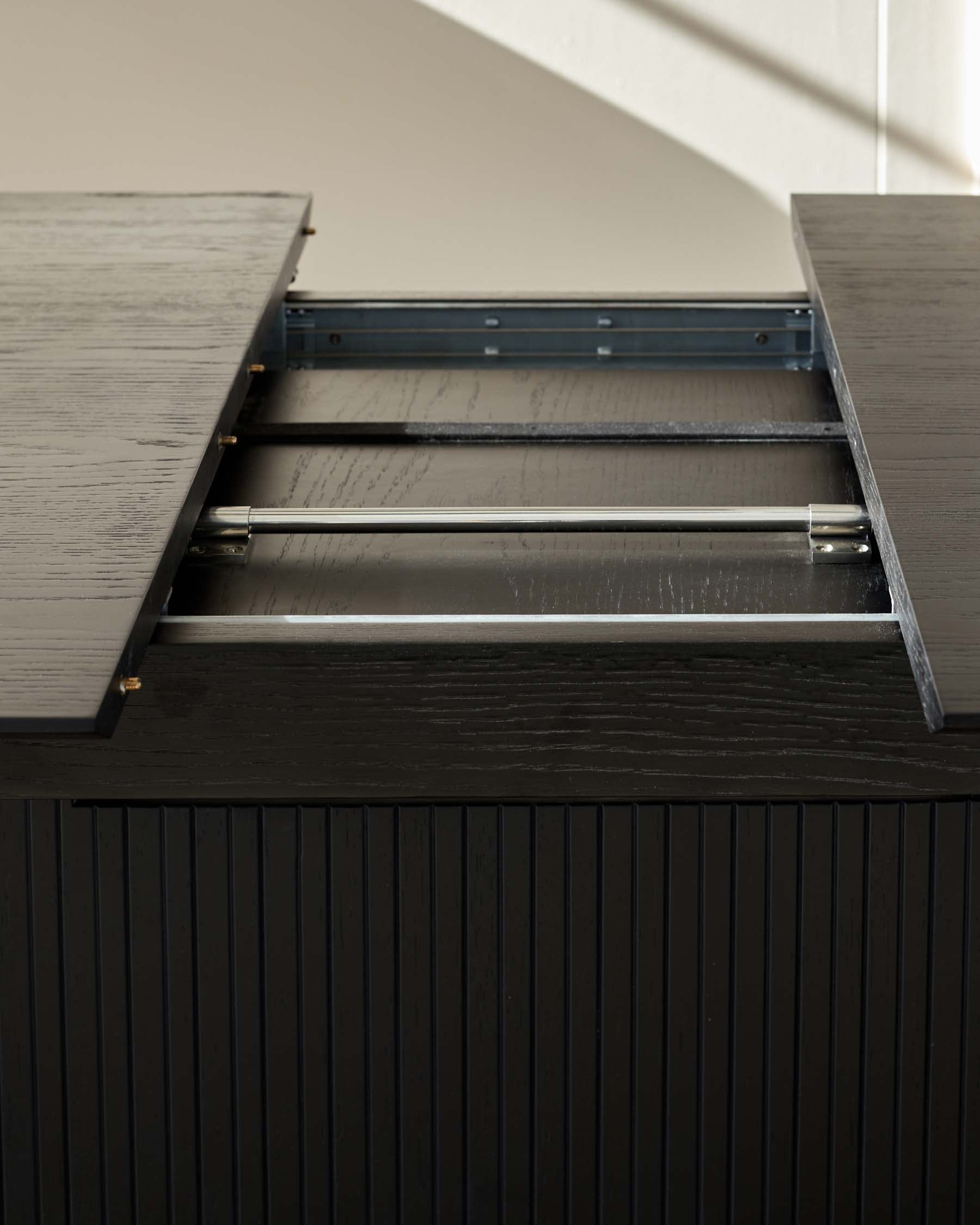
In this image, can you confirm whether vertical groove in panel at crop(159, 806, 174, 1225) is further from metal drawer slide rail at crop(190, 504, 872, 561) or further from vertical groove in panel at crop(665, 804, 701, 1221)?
vertical groove in panel at crop(665, 804, 701, 1221)

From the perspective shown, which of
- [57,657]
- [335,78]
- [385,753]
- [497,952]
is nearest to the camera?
[57,657]

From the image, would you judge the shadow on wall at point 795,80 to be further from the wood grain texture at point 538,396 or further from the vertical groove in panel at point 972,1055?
the vertical groove in panel at point 972,1055

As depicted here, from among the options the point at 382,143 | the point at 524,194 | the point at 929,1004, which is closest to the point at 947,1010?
the point at 929,1004

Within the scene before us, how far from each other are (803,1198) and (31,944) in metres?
0.68

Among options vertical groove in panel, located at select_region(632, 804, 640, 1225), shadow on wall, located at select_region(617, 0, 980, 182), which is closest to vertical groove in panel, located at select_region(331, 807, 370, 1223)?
vertical groove in panel, located at select_region(632, 804, 640, 1225)

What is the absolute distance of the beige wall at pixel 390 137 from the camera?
3.38 metres

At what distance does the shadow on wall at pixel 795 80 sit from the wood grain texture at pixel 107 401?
231 centimetres

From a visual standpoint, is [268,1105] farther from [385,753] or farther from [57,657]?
[57,657]

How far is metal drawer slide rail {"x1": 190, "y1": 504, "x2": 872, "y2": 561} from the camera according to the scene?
965 millimetres

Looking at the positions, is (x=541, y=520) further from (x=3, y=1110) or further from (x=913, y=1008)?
(x=3, y=1110)

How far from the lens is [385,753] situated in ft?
2.90

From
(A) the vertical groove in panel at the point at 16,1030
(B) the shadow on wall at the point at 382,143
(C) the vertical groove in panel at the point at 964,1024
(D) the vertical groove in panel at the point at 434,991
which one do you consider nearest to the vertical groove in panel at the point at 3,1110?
(A) the vertical groove in panel at the point at 16,1030

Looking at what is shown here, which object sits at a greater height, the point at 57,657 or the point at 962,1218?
the point at 57,657

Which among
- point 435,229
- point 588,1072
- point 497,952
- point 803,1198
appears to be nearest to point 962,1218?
point 803,1198
